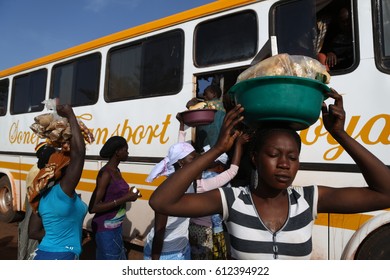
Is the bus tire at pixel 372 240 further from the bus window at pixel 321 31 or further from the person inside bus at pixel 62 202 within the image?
the person inside bus at pixel 62 202

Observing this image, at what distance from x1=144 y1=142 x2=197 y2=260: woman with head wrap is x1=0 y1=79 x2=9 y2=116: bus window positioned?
262 inches

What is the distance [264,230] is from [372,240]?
6.53 ft

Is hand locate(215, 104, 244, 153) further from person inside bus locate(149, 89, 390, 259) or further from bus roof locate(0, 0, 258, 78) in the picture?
bus roof locate(0, 0, 258, 78)

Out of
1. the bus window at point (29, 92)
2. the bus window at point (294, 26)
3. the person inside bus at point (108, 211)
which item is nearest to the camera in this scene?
the person inside bus at point (108, 211)

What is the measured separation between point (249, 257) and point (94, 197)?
210cm

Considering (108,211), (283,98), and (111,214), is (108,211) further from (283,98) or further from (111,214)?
(283,98)

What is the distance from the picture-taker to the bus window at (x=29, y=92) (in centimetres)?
657

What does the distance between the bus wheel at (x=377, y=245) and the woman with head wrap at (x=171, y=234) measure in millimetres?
1693

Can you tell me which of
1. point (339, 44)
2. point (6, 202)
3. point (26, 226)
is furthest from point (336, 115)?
point (6, 202)

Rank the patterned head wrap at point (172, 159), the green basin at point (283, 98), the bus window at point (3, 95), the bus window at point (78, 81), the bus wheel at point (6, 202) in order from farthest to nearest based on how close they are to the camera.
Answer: the bus window at point (3, 95), the bus wheel at point (6, 202), the bus window at point (78, 81), the patterned head wrap at point (172, 159), the green basin at point (283, 98)

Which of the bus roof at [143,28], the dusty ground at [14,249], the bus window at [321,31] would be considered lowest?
the dusty ground at [14,249]

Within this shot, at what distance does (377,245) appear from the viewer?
9.34 ft

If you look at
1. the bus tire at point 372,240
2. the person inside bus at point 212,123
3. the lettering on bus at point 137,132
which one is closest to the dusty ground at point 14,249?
the lettering on bus at point 137,132

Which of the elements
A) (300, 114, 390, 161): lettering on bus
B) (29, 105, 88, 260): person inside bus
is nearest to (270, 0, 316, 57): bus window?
(300, 114, 390, 161): lettering on bus
